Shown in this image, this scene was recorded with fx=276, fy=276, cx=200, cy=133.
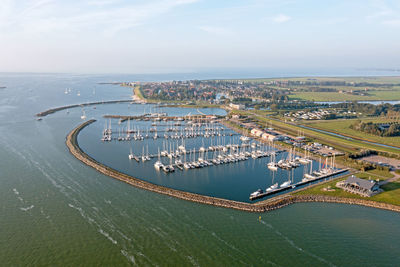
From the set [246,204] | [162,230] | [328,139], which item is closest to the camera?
[162,230]

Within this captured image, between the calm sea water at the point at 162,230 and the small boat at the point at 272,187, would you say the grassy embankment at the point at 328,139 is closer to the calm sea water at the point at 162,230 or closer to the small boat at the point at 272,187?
the small boat at the point at 272,187

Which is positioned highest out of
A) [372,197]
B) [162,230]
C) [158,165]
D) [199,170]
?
[158,165]

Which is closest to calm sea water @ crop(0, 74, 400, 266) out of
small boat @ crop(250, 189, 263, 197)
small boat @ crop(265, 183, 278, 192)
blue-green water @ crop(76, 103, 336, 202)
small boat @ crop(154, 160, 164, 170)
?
small boat @ crop(250, 189, 263, 197)

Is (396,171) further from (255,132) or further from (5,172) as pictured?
(5,172)

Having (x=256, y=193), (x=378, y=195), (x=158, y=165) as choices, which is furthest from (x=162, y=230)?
(x=378, y=195)

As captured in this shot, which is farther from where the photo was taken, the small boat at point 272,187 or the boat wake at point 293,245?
the small boat at point 272,187

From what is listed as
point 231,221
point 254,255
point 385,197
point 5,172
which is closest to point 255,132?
point 385,197

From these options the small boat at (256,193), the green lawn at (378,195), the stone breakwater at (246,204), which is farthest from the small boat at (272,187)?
the green lawn at (378,195)

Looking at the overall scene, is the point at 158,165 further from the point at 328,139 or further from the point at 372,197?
the point at 328,139

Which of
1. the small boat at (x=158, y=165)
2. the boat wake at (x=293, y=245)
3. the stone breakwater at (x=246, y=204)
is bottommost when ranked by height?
the boat wake at (x=293, y=245)
